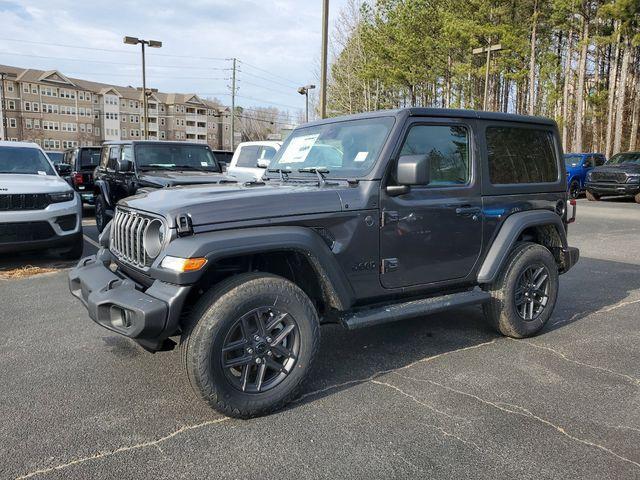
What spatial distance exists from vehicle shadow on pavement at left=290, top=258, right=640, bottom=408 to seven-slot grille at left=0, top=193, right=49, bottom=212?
470cm

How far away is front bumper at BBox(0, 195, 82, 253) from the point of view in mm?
6965

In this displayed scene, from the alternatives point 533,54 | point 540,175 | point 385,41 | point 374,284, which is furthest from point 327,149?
point 385,41

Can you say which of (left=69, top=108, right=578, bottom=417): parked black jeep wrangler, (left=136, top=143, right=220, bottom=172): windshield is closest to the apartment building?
(left=136, top=143, right=220, bottom=172): windshield

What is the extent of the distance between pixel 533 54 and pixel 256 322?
1166 inches

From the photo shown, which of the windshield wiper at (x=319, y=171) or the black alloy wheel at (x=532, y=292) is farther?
the black alloy wheel at (x=532, y=292)

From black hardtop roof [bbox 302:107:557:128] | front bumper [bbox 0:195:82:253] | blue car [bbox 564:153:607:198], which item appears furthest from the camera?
blue car [bbox 564:153:607:198]

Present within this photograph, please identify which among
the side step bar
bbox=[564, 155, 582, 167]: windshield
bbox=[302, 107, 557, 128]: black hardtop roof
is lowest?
the side step bar

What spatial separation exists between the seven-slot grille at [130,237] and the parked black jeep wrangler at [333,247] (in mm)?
14

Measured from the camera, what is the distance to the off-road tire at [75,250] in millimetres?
7754

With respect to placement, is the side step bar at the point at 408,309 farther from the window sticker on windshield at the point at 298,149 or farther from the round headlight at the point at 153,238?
the window sticker on windshield at the point at 298,149

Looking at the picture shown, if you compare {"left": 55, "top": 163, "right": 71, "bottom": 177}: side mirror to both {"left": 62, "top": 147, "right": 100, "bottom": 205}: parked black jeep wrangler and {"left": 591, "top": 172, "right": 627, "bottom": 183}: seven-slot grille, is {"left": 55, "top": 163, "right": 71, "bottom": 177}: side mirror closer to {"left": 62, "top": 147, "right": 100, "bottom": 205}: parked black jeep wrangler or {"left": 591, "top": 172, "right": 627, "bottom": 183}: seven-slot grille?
{"left": 62, "top": 147, "right": 100, "bottom": 205}: parked black jeep wrangler

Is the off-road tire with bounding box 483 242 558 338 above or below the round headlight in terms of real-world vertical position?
below

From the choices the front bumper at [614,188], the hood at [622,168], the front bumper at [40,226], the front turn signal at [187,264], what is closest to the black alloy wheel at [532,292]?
the front turn signal at [187,264]

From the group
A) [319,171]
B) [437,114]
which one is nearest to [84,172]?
[319,171]
